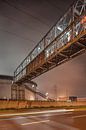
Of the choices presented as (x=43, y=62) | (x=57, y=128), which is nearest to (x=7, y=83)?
(x=43, y=62)

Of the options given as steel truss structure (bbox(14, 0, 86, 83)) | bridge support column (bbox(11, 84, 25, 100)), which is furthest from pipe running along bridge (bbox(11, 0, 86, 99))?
bridge support column (bbox(11, 84, 25, 100))

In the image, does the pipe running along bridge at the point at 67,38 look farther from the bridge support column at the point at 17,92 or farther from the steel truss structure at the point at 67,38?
the bridge support column at the point at 17,92

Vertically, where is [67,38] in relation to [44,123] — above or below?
above

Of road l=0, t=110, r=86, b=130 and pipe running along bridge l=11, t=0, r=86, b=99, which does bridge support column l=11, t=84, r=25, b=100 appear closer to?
pipe running along bridge l=11, t=0, r=86, b=99

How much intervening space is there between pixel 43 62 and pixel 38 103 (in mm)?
7869

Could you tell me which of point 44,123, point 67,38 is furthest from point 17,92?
point 44,123

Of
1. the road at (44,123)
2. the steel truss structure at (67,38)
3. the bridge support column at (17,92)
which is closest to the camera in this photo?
the road at (44,123)

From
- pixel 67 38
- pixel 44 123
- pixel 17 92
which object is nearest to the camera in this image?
pixel 44 123

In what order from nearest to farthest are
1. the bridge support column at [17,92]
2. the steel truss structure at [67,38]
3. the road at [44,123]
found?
the road at [44,123] < the steel truss structure at [67,38] < the bridge support column at [17,92]

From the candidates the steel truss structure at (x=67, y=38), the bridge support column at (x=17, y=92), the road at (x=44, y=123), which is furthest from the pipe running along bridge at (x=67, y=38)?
the bridge support column at (x=17, y=92)

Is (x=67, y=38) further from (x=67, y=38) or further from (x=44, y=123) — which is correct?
(x=44, y=123)

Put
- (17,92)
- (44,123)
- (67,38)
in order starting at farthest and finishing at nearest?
1. (17,92)
2. (67,38)
3. (44,123)

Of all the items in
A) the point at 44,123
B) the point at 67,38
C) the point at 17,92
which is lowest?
the point at 44,123

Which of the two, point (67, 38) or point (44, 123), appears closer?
point (44, 123)
